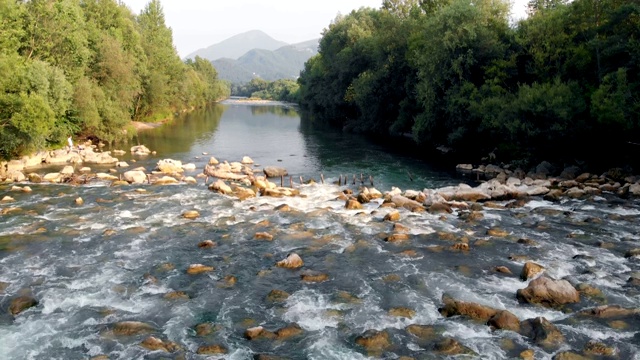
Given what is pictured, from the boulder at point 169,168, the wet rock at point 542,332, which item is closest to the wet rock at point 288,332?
the wet rock at point 542,332

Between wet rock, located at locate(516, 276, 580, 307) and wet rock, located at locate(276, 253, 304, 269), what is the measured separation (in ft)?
28.5

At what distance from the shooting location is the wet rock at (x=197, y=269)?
19252 millimetres

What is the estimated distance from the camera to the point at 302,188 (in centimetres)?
3497

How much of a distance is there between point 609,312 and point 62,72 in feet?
147

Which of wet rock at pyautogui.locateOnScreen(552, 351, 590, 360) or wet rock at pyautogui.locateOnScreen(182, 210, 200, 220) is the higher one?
wet rock at pyautogui.locateOnScreen(182, 210, 200, 220)

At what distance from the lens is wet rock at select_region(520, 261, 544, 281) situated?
18.4 metres

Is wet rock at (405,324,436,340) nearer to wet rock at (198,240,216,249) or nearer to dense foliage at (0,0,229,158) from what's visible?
wet rock at (198,240,216,249)

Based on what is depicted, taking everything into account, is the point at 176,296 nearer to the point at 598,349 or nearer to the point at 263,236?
the point at 263,236

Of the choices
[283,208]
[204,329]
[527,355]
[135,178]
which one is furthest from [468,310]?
[135,178]

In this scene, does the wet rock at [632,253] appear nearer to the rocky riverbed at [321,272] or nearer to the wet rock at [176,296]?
the rocky riverbed at [321,272]

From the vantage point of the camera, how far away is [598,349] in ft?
44.2

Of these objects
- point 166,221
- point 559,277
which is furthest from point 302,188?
point 559,277

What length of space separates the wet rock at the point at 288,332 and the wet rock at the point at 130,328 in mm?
4017

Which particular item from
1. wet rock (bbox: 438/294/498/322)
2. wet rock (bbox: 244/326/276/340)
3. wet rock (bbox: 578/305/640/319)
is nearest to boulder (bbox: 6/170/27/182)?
wet rock (bbox: 244/326/276/340)
